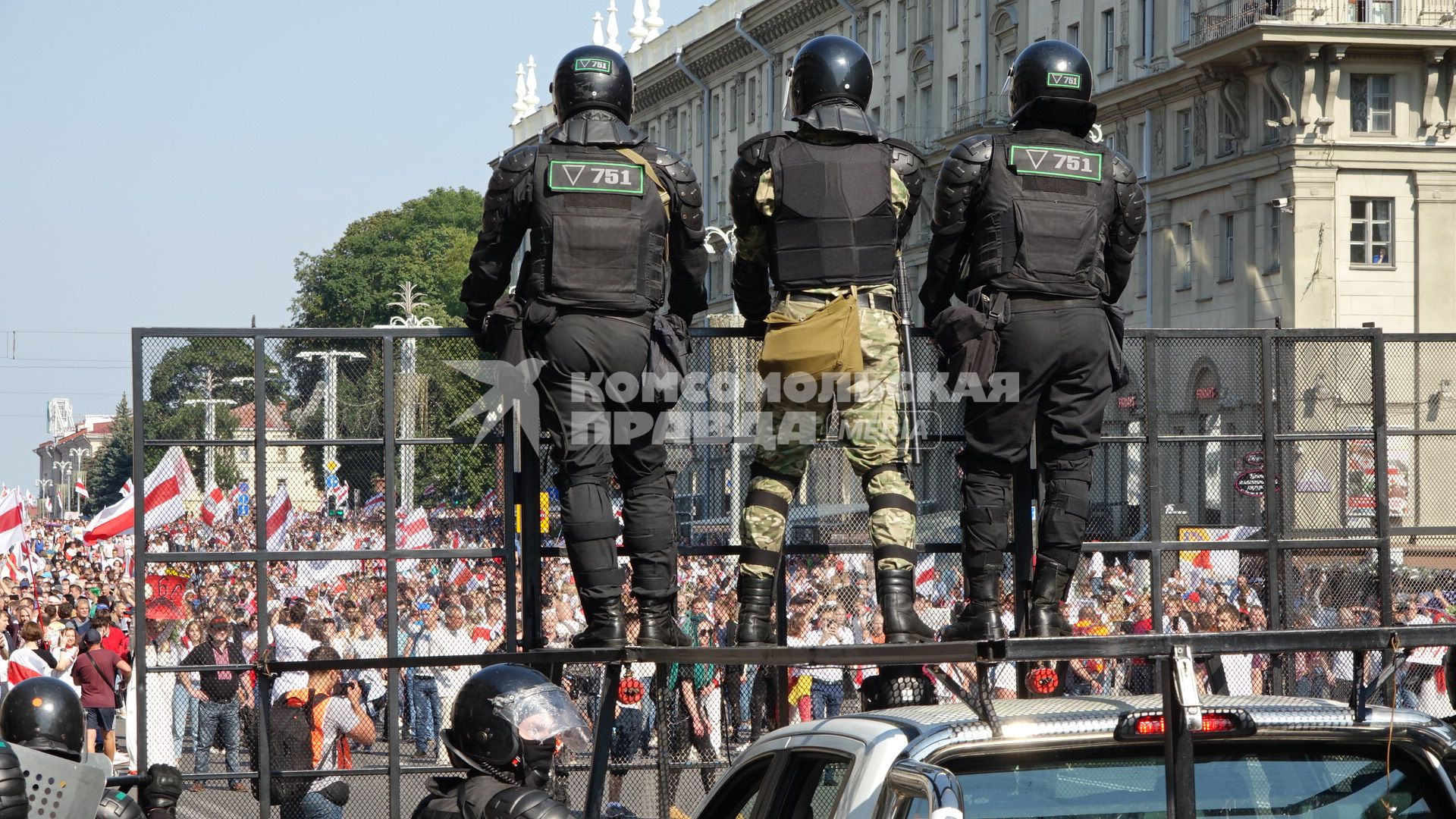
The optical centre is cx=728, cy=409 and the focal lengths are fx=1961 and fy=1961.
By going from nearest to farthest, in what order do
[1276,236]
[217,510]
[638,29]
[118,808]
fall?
1. [118,808]
2. [217,510]
3. [1276,236]
4. [638,29]

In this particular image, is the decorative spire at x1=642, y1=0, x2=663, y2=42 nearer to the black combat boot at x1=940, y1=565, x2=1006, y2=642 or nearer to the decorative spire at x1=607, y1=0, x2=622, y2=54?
the decorative spire at x1=607, y1=0, x2=622, y2=54

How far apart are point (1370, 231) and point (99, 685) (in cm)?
3214

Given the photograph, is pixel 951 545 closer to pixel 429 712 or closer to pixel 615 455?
pixel 615 455

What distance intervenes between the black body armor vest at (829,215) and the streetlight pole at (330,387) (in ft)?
6.35

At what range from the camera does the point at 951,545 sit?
26.8 ft

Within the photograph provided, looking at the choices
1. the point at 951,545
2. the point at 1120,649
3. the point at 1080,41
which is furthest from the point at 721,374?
the point at 1080,41

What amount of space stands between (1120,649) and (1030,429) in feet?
10.2

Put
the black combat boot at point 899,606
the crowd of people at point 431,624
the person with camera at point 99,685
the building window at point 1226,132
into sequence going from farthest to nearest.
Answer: the building window at point 1226,132 → the person with camera at point 99,685 → the crowd of people at point 431,624 → the black combat boot at point 899,606

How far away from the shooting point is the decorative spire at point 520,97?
103 metres

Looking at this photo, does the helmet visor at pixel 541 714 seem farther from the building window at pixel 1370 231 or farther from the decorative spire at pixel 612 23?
the decorative spire at pixel 612 23

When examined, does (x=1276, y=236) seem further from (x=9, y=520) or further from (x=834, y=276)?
(x=834, y=276)

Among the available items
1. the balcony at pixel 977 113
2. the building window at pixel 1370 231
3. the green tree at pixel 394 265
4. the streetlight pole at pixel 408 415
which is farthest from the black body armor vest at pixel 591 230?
the green tree at pixel 394 265

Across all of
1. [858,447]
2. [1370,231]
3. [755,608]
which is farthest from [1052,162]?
[1370,231]

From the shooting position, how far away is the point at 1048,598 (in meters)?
7.24
